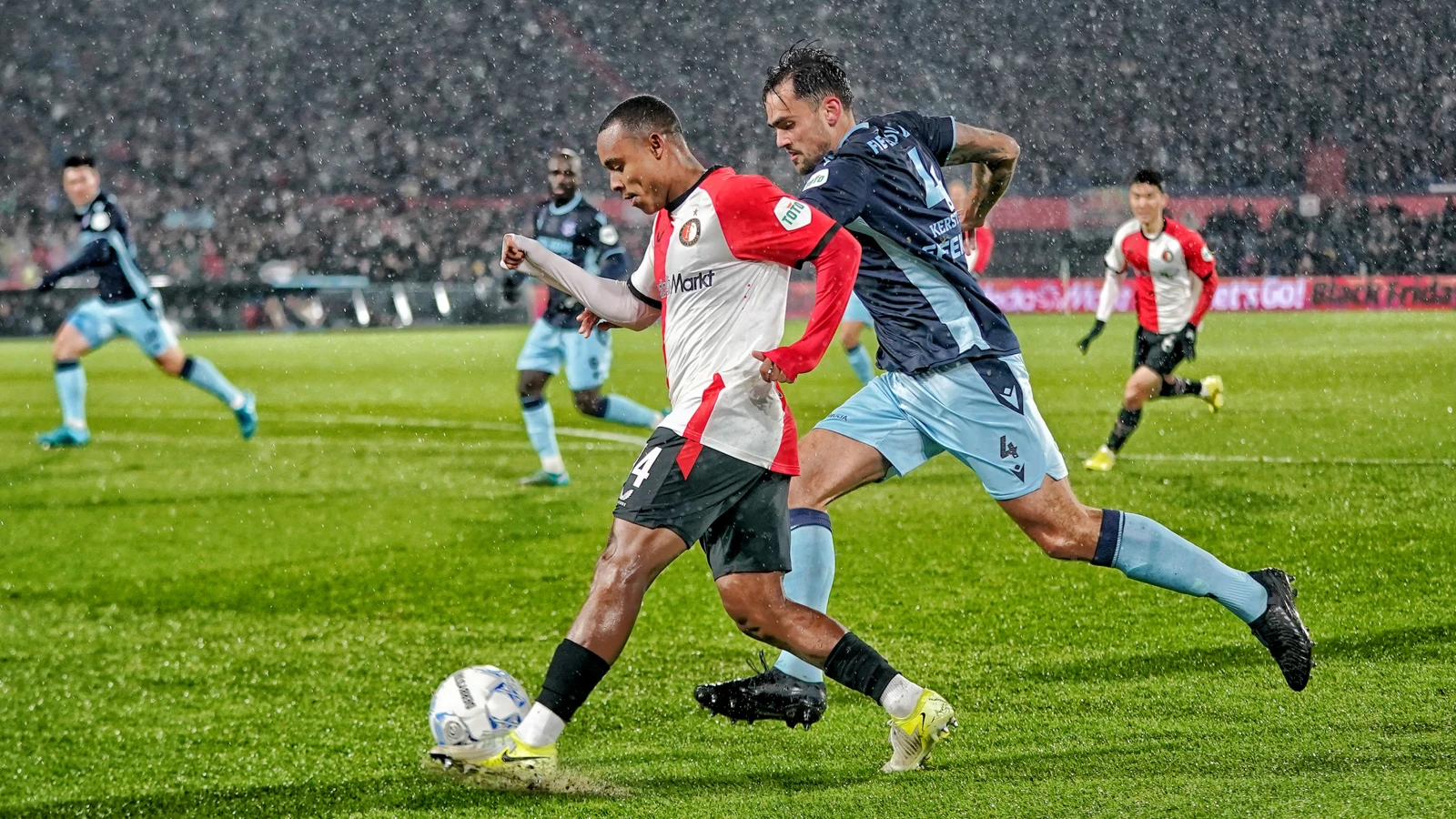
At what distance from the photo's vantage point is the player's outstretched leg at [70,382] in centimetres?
1223

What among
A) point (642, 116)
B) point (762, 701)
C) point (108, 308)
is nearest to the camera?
point (642, 116)

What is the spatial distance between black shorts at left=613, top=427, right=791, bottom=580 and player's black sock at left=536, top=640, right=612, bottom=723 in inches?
14.3

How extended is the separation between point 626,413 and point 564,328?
1102mm

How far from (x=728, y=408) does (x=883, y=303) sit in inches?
33.7

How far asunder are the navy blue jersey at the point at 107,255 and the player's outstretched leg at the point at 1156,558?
9842 mm

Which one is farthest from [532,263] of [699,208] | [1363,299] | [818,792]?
[1363,299]

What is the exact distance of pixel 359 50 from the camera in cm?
3500

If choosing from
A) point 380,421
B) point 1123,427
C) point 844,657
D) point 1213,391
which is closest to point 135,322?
point 380,421

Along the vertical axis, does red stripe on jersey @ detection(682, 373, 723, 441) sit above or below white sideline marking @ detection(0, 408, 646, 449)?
above

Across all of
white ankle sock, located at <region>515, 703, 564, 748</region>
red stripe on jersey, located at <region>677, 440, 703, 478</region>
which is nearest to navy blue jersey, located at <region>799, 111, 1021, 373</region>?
red stripe on jersey, located at <region>677, 440, 703, 478</region>

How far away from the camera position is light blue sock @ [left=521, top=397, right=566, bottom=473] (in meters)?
9.52

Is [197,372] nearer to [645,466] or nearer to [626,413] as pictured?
[626,413]

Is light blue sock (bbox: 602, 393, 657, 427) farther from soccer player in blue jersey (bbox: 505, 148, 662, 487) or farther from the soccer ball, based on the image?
the soccer ball

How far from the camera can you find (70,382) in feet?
40.6
